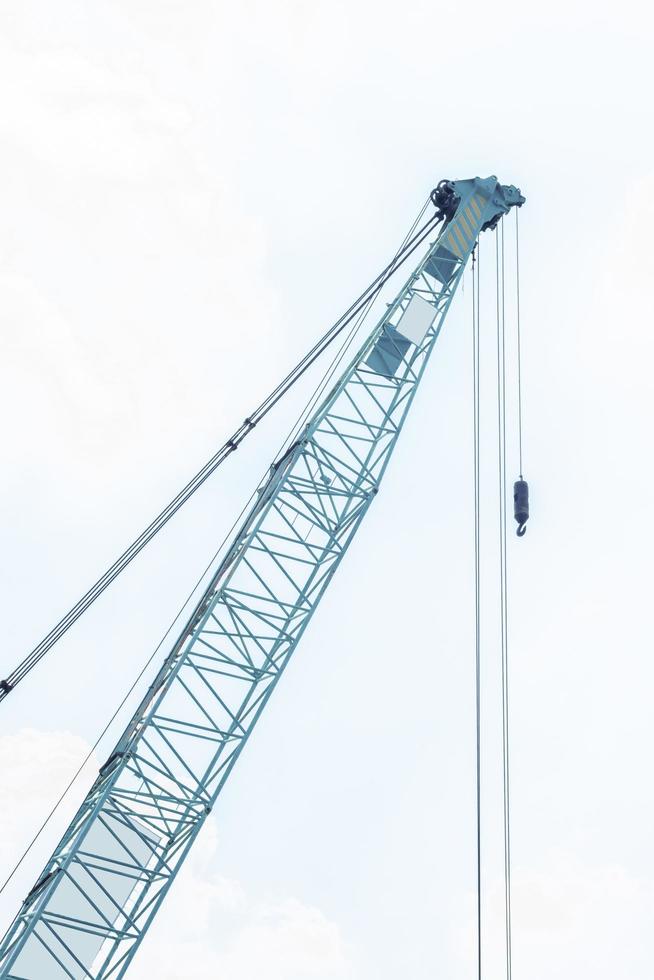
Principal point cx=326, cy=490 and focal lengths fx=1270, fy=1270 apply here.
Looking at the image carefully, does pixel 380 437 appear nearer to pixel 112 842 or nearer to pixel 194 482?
pixel 194 482

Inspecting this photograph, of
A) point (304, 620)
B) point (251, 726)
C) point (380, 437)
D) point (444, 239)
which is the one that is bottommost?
point (251, 726)

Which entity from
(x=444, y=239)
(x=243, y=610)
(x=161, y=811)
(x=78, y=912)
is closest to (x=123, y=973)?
(x=78, y=912)

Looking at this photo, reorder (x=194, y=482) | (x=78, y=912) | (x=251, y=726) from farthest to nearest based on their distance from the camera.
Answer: (x=194, y=482) < (x=251, y=726) < (x=78, y=912)

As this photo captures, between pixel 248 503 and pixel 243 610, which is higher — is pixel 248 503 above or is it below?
above

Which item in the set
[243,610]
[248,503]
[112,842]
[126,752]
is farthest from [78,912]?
[248,503]

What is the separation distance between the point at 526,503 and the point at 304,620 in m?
6.36

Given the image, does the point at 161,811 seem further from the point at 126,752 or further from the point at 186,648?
the point at 186,648

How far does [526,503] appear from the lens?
105ft

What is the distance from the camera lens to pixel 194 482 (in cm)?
3553

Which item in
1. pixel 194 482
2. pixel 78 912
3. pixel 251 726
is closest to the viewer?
pixel 78 912

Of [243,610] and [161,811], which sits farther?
[243,610]

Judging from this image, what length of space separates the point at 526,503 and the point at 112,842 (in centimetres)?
1293

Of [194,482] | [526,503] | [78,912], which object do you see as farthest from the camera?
[194,482]

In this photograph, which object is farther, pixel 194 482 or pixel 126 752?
pixel 194 482
